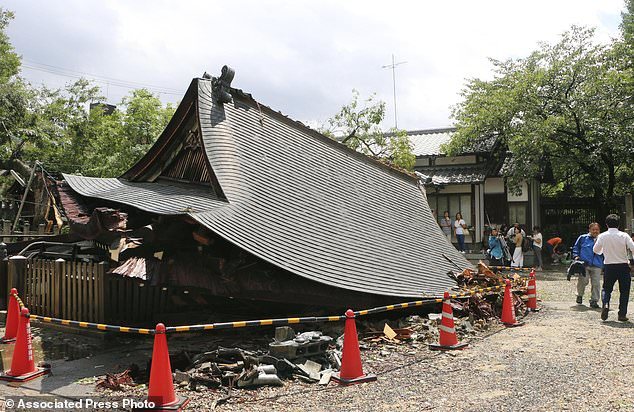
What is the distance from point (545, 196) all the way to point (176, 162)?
61.8 feet

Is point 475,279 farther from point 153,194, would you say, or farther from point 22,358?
point 22,358

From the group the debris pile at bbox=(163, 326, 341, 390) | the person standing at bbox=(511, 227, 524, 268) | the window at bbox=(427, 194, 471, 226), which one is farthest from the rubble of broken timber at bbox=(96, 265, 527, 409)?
the window at bbox=(427, 194, 471, 226)

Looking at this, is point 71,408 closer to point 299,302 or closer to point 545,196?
point 299,302

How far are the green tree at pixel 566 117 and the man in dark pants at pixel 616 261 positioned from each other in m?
10.7

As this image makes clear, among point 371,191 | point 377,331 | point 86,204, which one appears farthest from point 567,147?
point 86,204

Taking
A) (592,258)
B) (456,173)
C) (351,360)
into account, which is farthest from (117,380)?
(456,173)

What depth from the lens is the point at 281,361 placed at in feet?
19.1

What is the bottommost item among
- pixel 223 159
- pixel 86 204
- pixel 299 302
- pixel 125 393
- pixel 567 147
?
pixel 125 393

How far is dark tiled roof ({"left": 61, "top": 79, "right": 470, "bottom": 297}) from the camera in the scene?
7410 mm

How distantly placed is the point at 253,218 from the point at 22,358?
11.1 ft

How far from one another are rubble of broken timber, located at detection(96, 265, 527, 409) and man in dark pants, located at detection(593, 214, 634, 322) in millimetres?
2065

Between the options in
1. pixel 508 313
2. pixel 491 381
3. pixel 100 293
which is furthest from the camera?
pixel 508 313

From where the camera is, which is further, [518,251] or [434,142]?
[434,142]

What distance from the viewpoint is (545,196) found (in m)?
23.5
